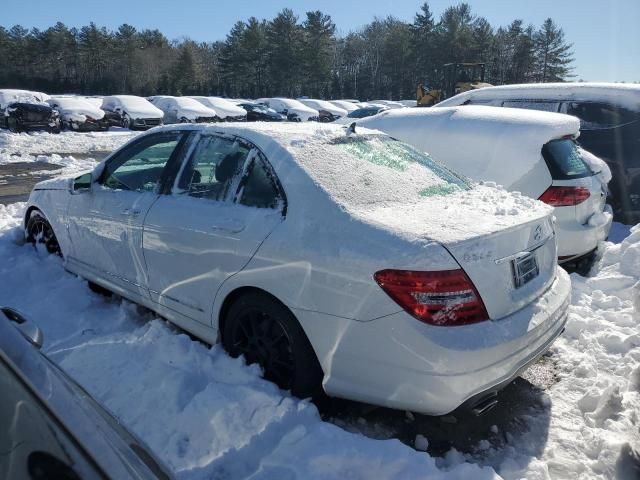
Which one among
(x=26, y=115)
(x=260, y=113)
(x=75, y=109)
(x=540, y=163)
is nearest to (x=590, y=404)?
(x=540, y=163)

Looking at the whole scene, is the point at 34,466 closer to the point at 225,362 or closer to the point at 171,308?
the point at 225,362

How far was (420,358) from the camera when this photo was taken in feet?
7.62

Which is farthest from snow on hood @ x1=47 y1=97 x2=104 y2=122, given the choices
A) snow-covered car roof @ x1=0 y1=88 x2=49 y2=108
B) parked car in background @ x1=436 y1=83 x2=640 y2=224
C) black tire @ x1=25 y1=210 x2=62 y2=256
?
parked car in background @ x1=436 y1=83 x2=640 y2=224

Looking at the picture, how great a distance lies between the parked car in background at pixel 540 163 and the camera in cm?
481

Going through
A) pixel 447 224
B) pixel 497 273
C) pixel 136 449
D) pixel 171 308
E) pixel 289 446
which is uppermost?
pixel 447 224

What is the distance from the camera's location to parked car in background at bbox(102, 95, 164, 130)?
78.6 ft

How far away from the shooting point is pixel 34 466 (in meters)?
1.06

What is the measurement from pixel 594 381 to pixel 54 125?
22.1m

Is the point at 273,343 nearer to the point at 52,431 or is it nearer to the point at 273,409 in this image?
the point at 273,409

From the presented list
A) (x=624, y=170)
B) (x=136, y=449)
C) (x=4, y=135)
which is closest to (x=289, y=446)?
(x=136, y=449)

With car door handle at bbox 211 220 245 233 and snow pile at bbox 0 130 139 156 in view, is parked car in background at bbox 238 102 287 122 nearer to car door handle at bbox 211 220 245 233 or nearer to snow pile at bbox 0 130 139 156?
snow pile at bbox 0 130 139 156

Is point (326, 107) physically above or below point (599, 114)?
above

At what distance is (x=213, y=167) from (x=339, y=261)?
136 cm

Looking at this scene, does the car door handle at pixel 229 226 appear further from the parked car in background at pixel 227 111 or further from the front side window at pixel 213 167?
the parked car in background at pixel 227 111
